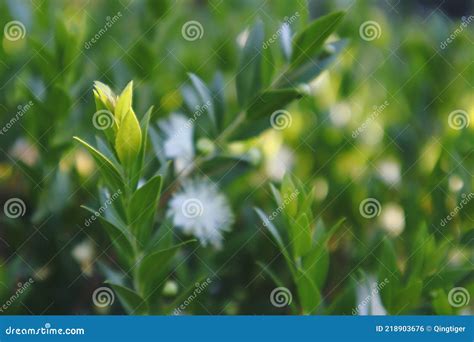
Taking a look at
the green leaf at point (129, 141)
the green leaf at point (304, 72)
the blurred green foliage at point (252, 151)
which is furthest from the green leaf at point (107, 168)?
the green leaf at point (304, 72)

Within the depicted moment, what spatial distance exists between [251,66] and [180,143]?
A: 136 millimetres

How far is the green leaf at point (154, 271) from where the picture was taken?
76 centimetres

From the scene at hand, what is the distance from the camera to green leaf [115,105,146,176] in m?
0.72

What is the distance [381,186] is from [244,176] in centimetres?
19

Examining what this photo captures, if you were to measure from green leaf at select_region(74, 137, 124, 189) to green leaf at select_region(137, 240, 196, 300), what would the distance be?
82 millimetres

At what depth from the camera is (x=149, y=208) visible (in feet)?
2.45

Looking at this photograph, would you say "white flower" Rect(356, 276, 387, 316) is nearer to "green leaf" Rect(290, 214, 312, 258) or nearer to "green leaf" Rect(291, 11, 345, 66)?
"green leaf" Rect(290, 214, 312, 258)

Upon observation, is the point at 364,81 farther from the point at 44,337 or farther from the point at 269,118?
Result: the point at 44,337

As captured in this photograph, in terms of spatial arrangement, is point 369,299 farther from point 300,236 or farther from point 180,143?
point 180,143

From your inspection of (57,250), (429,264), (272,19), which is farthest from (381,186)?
(57,250)

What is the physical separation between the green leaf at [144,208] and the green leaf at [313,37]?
27cm

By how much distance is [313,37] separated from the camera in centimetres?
87

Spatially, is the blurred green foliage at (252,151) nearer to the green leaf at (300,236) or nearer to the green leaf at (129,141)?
the green leaf at (300,236)

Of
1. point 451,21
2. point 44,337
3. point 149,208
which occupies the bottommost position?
point 44,337
